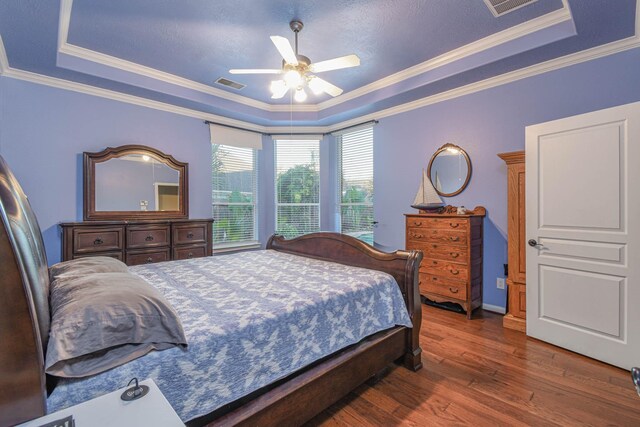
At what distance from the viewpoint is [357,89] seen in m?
4.06

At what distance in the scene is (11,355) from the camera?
0.78 metres

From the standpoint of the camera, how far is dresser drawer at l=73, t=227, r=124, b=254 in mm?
2992

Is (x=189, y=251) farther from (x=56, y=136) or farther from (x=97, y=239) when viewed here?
(x=56, y=136)

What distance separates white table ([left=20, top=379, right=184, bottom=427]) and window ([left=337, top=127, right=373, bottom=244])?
402cm

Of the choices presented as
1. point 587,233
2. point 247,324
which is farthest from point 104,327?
point 587,233

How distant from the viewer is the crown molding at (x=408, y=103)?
8.54 feet

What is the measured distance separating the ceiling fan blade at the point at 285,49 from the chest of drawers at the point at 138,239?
2.43m

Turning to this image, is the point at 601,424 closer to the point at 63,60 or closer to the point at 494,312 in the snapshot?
the point at 494,312

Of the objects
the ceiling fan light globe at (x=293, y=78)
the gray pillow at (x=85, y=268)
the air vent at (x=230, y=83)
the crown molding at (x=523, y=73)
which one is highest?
the air vent at (x=230, y=83)

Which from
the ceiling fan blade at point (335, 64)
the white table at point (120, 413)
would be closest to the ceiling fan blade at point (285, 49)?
the ceiling fan blade at point (335, 64)

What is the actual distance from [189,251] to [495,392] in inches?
137

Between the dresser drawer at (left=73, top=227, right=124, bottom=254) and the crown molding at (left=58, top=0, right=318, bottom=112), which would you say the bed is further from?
the crown molding at (left=58, top=0, right=318, bottom=112)

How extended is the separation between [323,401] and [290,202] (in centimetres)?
387

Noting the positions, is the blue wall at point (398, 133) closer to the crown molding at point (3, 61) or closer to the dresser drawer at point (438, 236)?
the crown molding at point (3, 61)
